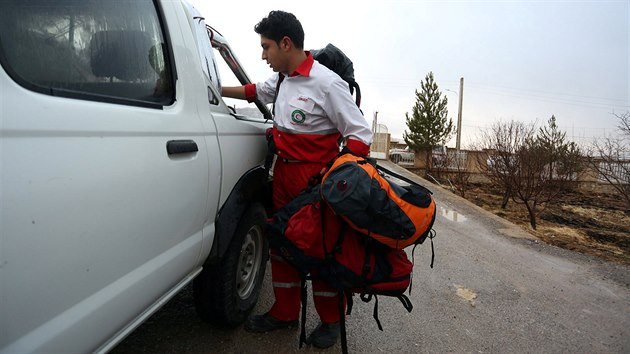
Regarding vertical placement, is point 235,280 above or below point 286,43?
below

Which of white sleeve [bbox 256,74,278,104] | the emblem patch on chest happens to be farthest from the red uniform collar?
white sleeve [bbox 256,74,278,104]

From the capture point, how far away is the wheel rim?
2488 millimetres

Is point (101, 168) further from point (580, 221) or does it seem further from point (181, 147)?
point (580, 221)

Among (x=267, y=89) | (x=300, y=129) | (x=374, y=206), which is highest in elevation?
(x=267, y=89)

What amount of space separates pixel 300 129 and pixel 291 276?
3.09ft

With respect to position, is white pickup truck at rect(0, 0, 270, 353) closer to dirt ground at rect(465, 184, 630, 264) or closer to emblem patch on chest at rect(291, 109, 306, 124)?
emblem patch on chest at rect(291, 109, 306, 124)

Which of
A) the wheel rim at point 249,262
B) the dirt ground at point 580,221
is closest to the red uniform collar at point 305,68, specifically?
the wheel rim at point 249,262

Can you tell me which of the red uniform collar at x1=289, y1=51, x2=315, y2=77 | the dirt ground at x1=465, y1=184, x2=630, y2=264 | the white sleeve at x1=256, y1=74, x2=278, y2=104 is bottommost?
the dirt ground at x1=465, y1=184, x2=630, y2=264

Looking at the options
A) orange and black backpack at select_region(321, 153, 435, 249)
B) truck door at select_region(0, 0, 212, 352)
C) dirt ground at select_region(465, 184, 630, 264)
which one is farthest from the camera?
dirt ground at select_region(465, 184, 630, 264)

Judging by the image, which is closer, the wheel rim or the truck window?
the truck window

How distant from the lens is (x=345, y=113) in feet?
7.61

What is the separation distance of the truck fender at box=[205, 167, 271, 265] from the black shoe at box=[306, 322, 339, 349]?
900mm

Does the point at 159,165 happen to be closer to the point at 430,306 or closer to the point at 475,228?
the point at 430,306

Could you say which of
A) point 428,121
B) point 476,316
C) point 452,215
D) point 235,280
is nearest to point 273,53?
point 235,280
